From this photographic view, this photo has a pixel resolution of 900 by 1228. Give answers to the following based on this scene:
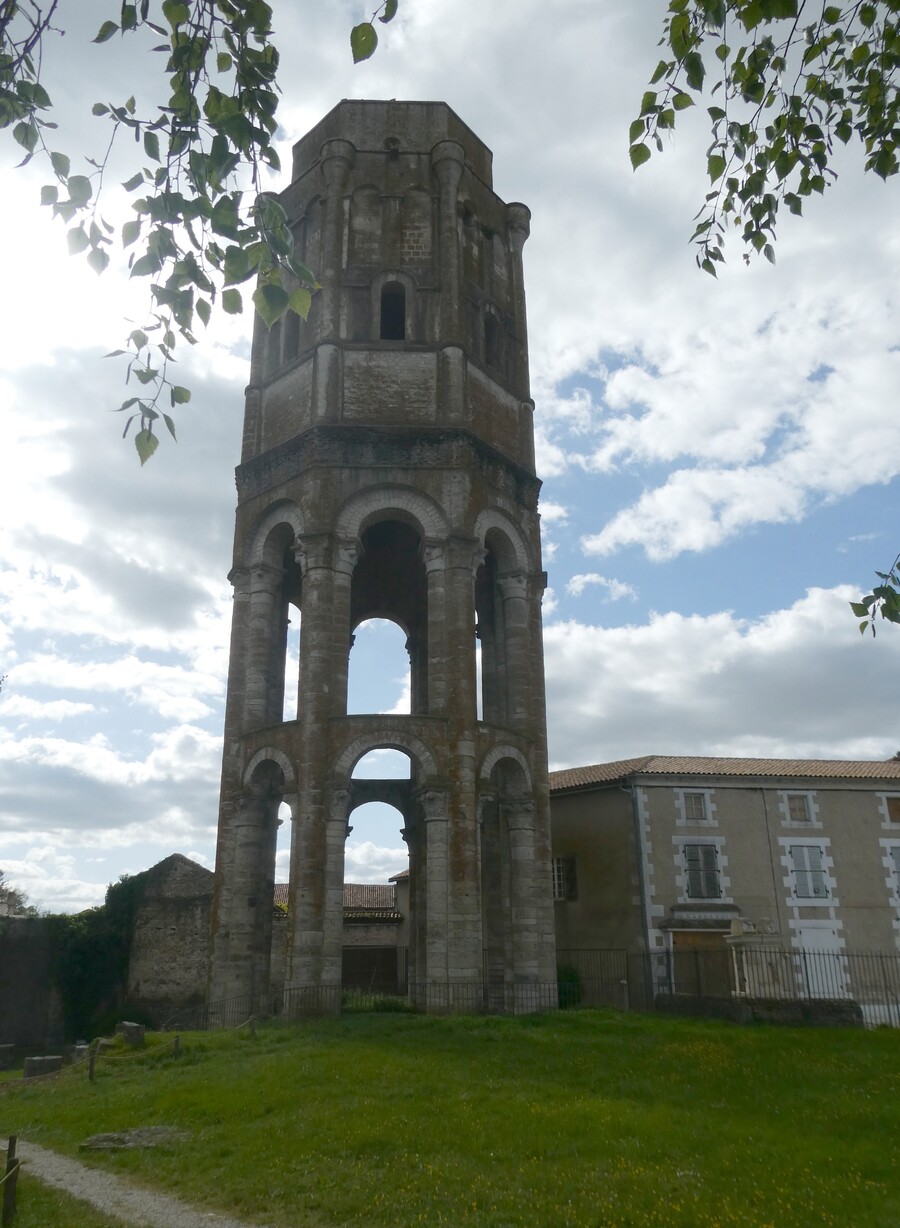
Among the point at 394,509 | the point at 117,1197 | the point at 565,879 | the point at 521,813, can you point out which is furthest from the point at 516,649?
the point at 117,1197

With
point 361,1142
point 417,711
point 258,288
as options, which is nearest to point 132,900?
point 417,711

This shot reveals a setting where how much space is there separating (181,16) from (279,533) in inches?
749

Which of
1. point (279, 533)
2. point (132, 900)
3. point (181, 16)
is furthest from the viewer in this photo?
point (132, 900)

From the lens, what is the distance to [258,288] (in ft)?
16.1

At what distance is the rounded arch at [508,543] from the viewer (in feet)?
77.4

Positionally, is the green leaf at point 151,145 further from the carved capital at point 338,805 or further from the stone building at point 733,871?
the stone building at point 733,871

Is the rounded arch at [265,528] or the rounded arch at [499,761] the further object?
the rounded arch at [265,528]

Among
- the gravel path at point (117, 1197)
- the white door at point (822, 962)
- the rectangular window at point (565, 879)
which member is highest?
the rectangular window at point (565, 879)

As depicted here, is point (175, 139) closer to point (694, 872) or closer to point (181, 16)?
point (181, 16)

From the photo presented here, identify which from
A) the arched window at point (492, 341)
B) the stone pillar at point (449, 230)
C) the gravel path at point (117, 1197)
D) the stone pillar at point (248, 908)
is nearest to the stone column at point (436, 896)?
the stone pillar at point (248, 908)

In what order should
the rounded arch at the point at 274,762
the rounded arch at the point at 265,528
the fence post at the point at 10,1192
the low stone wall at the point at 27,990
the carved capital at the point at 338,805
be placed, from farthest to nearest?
the low stone wall at the point at 27,990
the rounded arch at the point at 265,528
the rounded arch at the point at 274,762
the carved capital at the point at 338,805
the fence post at the point at 10,1192

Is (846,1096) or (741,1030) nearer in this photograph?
(846,1096)

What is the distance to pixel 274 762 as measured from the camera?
71.0 feet

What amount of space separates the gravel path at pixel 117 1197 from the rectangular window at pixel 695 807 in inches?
767
